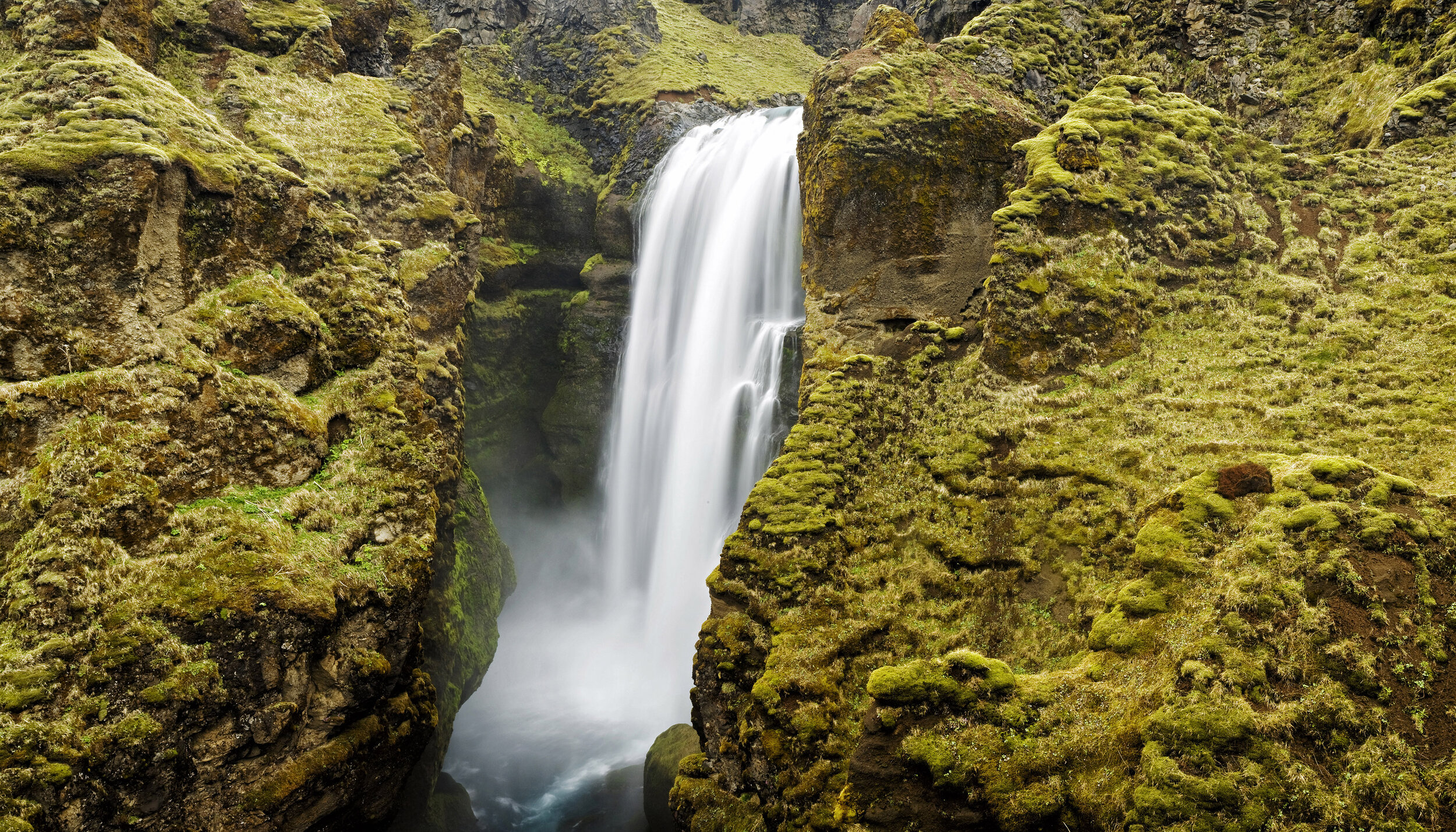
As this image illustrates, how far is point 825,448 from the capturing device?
13000 mm

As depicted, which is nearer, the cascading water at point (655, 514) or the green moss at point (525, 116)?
the cascading water at point (655, 514)

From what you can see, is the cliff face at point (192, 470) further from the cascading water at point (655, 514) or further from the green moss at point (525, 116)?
the green moss at point (525, 116)

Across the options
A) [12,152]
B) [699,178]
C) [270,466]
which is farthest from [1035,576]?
[699,178]

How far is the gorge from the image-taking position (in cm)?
759

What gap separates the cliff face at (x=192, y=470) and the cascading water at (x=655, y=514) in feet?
16.6

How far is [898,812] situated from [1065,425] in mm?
7590

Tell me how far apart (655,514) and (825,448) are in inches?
505

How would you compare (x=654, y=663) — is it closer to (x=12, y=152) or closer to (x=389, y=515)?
(x=389, y=515)

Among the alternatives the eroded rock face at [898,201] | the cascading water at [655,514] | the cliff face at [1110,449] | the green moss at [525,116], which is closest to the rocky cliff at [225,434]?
the cascading water at [655,514]

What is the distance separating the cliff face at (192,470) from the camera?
905cm

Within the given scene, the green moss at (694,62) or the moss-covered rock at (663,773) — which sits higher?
the green moss at (694,62)

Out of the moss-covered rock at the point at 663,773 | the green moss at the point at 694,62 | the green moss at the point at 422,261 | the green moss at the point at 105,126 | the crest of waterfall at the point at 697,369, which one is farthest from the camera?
the green moss at the point at 694,62

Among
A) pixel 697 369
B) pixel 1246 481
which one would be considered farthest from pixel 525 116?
pixel 1246 481

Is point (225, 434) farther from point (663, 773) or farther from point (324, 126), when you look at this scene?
point (324, 126)
